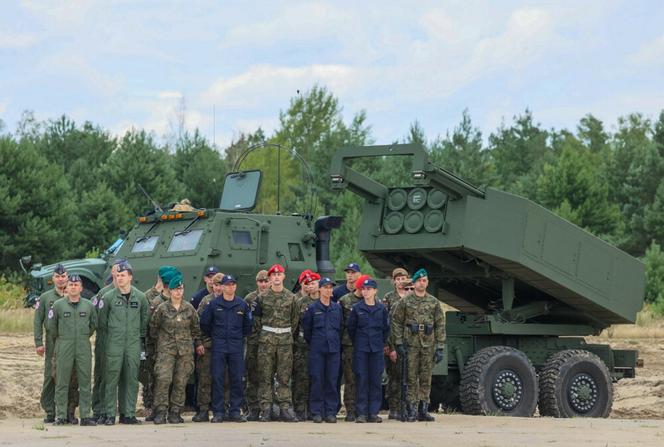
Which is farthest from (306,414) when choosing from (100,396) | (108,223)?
(108,223)

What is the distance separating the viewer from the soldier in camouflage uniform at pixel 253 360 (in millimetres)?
13328

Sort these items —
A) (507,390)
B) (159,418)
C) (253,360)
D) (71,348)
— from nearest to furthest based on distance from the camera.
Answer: (71,348) → (159,418) → (253,360) → (507,390)

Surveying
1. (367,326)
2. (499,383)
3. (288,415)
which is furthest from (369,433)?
(499,383)

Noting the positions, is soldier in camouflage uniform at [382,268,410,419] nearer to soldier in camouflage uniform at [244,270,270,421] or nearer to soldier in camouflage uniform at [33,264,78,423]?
soldier in camouflage uniform at [244,270,270,421]

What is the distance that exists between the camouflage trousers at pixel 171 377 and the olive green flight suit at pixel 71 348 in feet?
2.25

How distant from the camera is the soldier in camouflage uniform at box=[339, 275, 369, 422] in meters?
13.4

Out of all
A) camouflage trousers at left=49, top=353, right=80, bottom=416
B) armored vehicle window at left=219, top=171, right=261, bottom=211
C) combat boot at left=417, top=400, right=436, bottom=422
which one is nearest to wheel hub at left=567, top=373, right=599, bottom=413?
combat boot at left=417, top=400, right=436, bottom=422

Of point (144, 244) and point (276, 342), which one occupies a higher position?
point (144, 244)

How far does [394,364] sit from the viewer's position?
44.9ft

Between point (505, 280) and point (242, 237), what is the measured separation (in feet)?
10.8

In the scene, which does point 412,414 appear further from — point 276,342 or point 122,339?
point 122,339

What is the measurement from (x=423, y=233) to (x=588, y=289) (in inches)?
88.5

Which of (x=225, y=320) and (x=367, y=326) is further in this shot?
(x=367, y=326)

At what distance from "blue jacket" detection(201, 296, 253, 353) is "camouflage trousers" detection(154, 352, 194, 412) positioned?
0.37 meters
